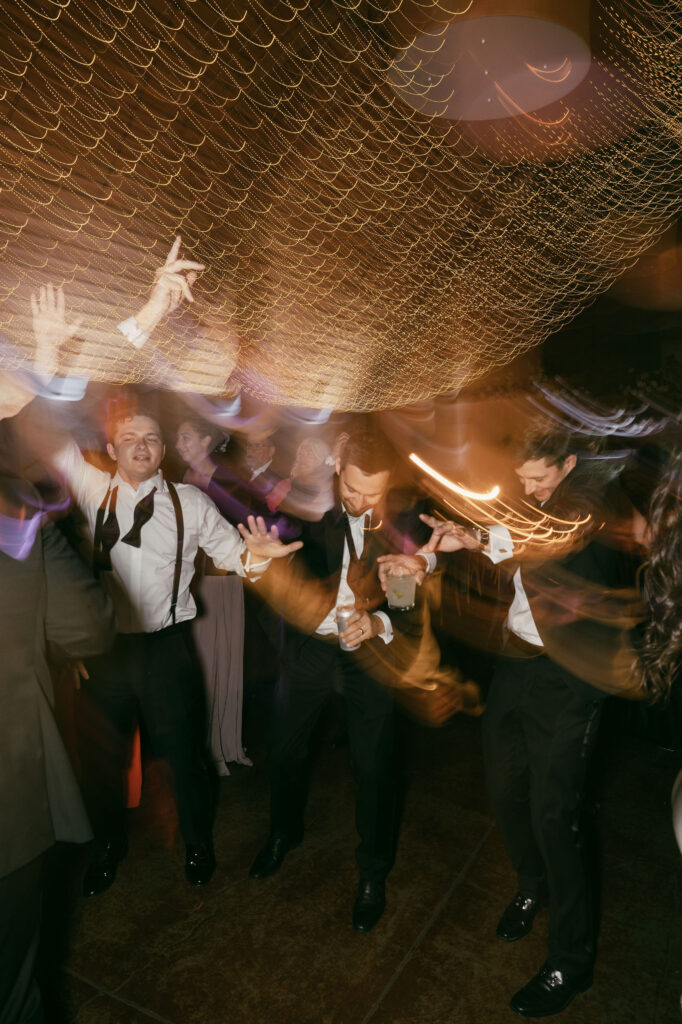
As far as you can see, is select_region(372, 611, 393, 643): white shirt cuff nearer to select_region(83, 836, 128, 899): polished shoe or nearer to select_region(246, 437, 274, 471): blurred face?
select_region(83, 836, 128, 899): polished shoe


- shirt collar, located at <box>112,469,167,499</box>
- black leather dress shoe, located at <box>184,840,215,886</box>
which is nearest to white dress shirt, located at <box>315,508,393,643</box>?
shirt collar, located at <box>112,469,167,499</box>

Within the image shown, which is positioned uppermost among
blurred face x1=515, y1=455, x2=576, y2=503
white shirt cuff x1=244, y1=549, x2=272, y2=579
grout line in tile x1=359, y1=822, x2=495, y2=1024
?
blurred face x1=515, y1=455, x2=576, y2=503

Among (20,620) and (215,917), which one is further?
(215,917)

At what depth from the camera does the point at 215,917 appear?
230 centimetres

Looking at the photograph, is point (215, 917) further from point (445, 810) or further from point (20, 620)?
point (20, 620)

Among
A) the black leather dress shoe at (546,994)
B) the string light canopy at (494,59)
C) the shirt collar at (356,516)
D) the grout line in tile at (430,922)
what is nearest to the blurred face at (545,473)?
the shirt collar at (356,516)

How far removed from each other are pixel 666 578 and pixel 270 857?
2.10 metres

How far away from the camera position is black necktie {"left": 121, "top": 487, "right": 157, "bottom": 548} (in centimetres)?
239

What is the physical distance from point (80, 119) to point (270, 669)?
4.29 metres

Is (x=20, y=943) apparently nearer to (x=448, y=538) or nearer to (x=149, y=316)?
(x=448, y=538)

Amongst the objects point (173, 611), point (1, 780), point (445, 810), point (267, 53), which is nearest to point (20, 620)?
point (1, 780)

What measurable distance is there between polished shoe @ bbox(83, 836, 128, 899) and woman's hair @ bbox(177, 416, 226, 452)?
2.22 meters

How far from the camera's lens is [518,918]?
87.3 inches

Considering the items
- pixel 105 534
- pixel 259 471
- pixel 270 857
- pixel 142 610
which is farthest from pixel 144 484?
pixel 270 857
